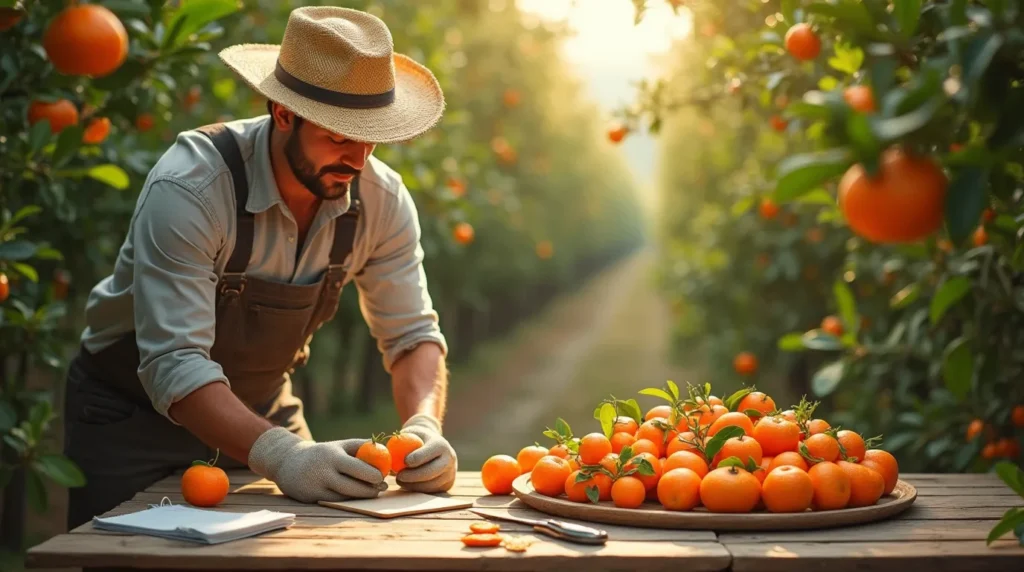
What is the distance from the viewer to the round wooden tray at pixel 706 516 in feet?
8.14

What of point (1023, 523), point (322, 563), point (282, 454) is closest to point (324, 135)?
point (282, 454)

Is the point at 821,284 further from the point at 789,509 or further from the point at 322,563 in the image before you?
the point at 322,563

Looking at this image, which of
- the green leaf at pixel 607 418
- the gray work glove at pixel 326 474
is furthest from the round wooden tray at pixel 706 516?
the gray work glove at pixel 326 474

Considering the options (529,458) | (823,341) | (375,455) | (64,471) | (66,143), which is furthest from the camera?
→ (823,341)

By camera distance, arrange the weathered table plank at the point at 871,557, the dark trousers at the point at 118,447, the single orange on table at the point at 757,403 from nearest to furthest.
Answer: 1. the weathered table plank at the point at 871,557
2. the single orange on table at the point at 757,403
3. the dark trousers at the point at 118,447

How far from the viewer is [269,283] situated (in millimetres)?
3408

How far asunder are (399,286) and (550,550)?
155cm

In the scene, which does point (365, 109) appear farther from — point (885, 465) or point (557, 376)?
point (557, 376)

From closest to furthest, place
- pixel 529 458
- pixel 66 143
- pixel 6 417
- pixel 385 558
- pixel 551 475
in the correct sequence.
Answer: pixel 385 558, pixel 551 475, pixel 529 458, pixel 66 143, pixel 6 417

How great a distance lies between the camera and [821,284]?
9031 millimetres

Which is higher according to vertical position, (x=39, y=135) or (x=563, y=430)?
(x=39, y=135)

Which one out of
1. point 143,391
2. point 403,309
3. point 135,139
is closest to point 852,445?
point 403,309

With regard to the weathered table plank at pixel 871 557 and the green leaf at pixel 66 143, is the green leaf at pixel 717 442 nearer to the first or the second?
the weathered table plank at pixel 871 557

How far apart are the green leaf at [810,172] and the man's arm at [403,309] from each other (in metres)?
2.00
